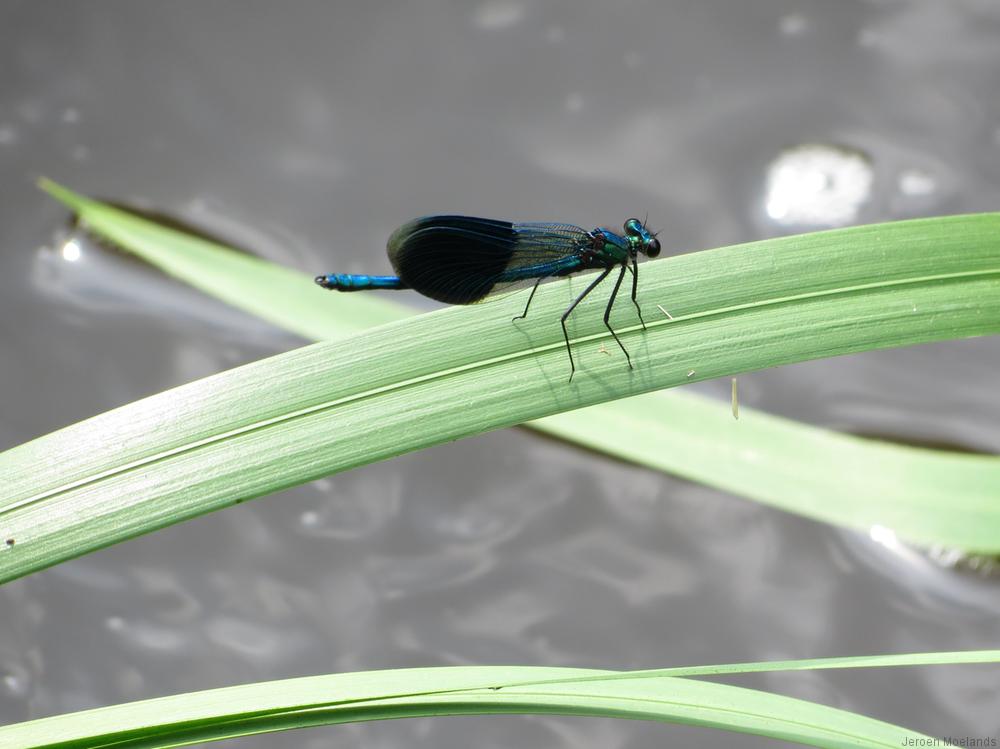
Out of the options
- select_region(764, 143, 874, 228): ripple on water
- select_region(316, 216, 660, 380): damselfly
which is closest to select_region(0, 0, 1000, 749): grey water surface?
select_region(764, 143, 874, 228): ripple on water

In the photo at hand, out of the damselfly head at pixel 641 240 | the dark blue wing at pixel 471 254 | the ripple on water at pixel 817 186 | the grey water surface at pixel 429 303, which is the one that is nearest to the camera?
the dark blue wing at pixel 471 254

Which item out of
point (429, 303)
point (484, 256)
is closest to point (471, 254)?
point (484, 256)

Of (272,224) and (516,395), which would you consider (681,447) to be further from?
(272,224)

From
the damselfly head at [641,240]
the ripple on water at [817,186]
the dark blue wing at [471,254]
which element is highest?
the ripple on water at [817,186]

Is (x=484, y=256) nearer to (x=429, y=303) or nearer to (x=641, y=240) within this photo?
(x=641, y=240)

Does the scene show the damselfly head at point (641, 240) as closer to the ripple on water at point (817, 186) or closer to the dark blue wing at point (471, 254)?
the dark blue wing at point (471, 254)

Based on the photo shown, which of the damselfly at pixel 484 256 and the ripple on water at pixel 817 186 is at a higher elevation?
the ripple on water at pixel 817 186

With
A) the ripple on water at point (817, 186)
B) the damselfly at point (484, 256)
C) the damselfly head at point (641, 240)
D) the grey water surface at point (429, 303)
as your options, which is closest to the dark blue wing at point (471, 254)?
the damselfly at point (484, 256)

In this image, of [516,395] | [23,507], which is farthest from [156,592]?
[516,395]
